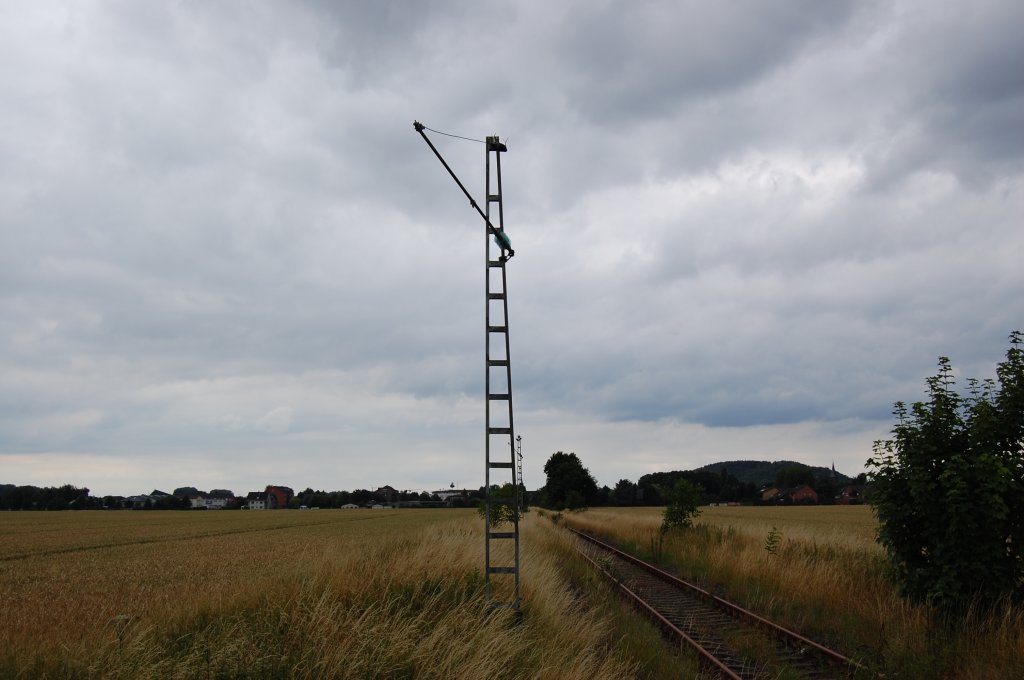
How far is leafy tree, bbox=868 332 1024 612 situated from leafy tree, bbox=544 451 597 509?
103 metres

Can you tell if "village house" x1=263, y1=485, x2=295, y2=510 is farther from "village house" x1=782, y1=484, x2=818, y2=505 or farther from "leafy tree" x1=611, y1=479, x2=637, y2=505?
"village house" x1=782, y1=484, x2=818, y2=505

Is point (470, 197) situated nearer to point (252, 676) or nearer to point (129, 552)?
point (252, 676)

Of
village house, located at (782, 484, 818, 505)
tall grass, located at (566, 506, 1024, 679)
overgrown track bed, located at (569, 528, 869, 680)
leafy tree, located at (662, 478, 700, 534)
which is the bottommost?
overgrown track bed, located at (569, 528, 869, 680)

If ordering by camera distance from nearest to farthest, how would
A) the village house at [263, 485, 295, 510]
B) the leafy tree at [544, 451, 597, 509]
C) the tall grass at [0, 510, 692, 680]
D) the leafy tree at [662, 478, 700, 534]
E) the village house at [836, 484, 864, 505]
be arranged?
the tall grass at [0, 510, 692, 680] → the leafy tree at [662, 478, 700, 534] → the leafy tree at [544, 451, 597, 509] → the village house at [836, 484, 864, 505] → the village house at [263, 485, 295, 510]

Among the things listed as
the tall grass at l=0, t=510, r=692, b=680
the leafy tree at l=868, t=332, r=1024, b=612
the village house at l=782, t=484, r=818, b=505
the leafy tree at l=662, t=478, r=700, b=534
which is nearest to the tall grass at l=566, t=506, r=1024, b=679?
the leafy tree at l=868, t=332, r=1024, b=612

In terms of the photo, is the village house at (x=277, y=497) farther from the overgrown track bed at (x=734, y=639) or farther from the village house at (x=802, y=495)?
the overgrown track bed at (x=734, y=639)

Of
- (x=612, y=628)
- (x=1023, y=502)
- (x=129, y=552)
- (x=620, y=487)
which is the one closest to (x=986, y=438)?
(x=1023, y=502)

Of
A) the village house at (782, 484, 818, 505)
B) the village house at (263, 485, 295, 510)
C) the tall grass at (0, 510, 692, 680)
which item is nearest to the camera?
the tall grass at (0, 510, 692, 680)

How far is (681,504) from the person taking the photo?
95.9ft

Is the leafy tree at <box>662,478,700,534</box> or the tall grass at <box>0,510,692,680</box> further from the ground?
the leafy tree at <box>662,478,700,534</box>

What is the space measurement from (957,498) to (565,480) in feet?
365

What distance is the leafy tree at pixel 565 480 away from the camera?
11806 cm

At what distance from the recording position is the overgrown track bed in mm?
9266

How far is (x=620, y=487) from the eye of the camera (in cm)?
15238
